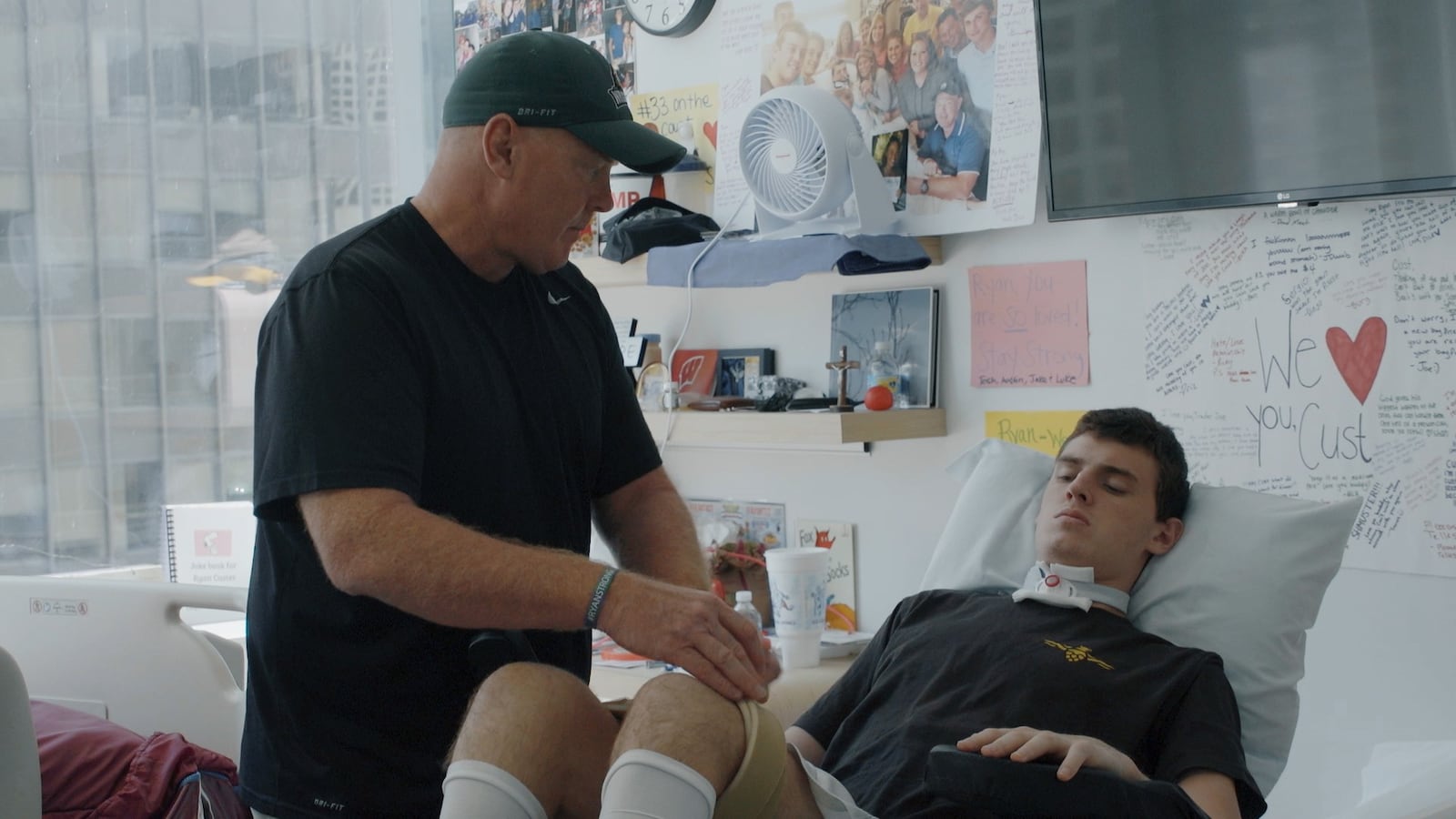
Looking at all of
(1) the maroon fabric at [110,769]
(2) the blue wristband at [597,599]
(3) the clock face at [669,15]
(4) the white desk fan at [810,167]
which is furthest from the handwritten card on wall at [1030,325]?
(1) the maroon fabric at [110,769]

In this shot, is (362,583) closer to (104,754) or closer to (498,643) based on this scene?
(498,643)

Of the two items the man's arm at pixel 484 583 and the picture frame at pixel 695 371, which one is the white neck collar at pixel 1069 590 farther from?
the picture frame at pixel 695 371

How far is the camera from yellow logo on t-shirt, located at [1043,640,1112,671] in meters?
1.90

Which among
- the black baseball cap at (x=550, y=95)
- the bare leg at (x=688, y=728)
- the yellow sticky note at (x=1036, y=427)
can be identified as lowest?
the bare leg at (x=688, y=728)

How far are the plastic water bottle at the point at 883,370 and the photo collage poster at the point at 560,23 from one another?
3.02 ft

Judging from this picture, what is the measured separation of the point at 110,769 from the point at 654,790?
3.86ft

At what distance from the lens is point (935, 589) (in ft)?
7.29

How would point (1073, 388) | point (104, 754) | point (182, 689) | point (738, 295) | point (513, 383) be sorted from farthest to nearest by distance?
1. point (738, 295)
2. point (1073, 388)
3. point (182, 689)
4. point (104, 754)
5. point (513, 383)

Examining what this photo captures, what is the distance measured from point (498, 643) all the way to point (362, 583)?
20cm

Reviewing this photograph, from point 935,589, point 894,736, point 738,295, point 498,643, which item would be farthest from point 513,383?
point 738,295

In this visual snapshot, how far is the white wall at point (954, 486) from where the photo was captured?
2.26 metres

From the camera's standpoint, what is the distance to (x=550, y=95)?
1.60m

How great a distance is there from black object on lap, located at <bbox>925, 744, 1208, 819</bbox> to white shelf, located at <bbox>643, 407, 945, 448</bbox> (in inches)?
48.2

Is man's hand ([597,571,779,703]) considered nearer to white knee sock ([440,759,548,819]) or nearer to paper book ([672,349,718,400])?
white knee sock ([440,759,548,819])
